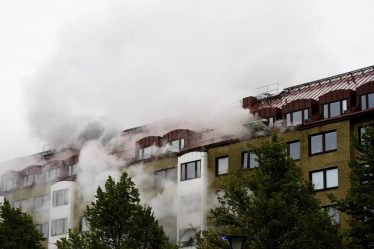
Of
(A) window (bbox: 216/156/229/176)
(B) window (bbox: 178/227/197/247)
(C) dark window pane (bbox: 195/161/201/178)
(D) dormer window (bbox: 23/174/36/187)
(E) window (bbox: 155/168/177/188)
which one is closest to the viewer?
(B) window (bbox: 178/227/197/247)

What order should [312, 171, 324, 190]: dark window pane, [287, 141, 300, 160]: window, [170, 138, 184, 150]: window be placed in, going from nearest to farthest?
1. [312, 171, 324, 190]: dark window pane
2. [287, 141, 300, 160]: window
3. [170, 138, 184, 150]: window

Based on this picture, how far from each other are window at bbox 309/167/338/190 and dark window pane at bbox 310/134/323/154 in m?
1.63

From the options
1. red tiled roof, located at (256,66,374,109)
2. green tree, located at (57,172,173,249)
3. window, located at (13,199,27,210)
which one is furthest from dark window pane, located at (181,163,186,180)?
window, located at (13,199,27,210)

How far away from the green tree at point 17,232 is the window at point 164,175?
44.7 ft

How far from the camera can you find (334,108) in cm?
6250

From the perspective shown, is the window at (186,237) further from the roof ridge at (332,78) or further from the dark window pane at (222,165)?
the roof ridge at (332,78)

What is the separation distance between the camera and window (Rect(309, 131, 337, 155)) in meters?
61.4

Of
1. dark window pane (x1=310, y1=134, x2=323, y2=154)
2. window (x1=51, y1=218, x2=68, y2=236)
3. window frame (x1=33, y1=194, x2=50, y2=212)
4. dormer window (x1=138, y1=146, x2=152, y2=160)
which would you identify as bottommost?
window (x1=51, y1=218, x2=68, y2=236)

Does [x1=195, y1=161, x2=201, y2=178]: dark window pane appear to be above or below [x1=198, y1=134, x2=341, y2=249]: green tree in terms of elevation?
above

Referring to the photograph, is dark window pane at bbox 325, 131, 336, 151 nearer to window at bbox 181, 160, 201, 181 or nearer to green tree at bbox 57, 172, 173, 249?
window at bbox 181, 160, 201, 181

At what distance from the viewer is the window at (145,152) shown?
75125 millimetres

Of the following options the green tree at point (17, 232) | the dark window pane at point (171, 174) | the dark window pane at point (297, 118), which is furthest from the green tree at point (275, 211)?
the dark window pane at point (171, 174)

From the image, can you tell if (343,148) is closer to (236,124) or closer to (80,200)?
(236,124)

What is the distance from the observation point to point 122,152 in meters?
78.7
